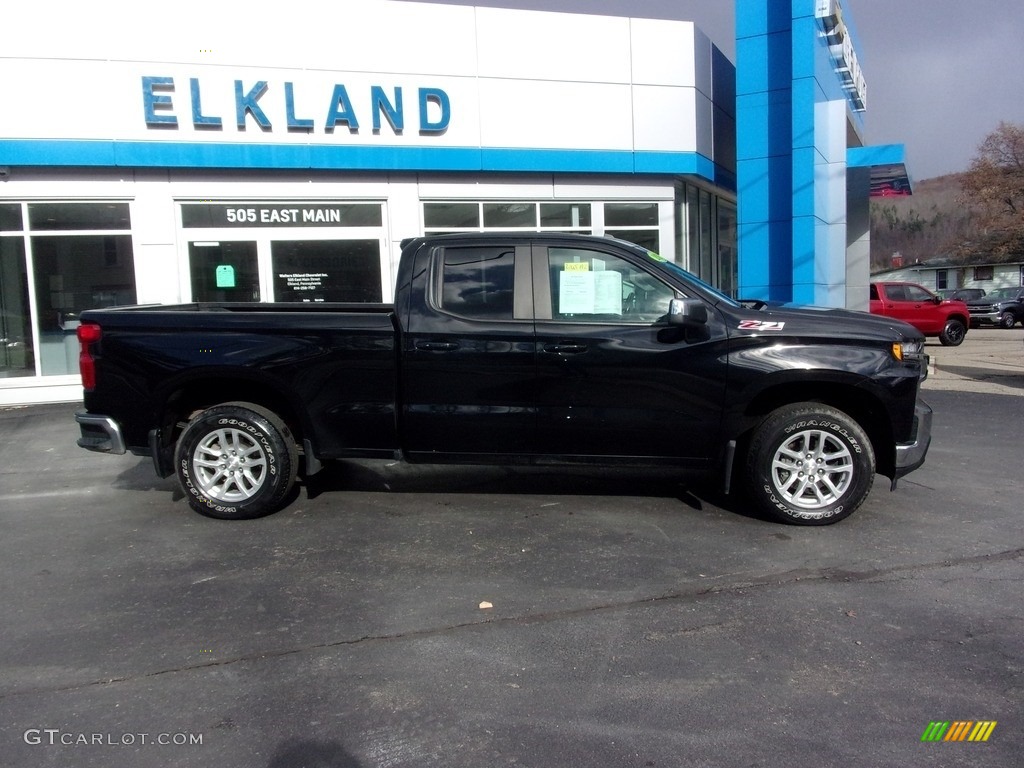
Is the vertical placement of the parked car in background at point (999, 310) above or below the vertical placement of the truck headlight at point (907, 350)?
below

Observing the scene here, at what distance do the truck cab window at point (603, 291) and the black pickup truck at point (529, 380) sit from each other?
0.4 inches

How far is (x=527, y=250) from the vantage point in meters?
5.86

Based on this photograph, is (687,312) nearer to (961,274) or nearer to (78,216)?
(78,216)

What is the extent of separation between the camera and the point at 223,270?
1263cm

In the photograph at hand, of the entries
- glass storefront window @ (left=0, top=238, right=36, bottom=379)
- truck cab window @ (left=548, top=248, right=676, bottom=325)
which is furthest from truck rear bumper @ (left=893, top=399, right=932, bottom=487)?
glass storefront window @ (left=0, top=238, right=36, bottom=379)

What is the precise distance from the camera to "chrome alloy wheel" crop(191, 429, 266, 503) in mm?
5969

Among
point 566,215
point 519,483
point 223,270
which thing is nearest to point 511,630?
point 519,483

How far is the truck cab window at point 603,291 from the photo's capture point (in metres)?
5.70

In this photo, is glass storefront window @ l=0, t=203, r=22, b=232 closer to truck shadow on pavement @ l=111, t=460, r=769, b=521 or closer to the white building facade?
the white building facade

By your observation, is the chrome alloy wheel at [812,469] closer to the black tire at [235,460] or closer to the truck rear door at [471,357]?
the truck rear door at [471,357]

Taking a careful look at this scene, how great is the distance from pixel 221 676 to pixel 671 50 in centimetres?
1314

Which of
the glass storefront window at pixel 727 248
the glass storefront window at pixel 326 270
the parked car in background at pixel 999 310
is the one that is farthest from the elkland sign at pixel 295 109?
the parked car in background at pixel 999 310

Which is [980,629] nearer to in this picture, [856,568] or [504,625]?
[856,568]

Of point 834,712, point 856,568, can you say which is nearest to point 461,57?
point 856,568
